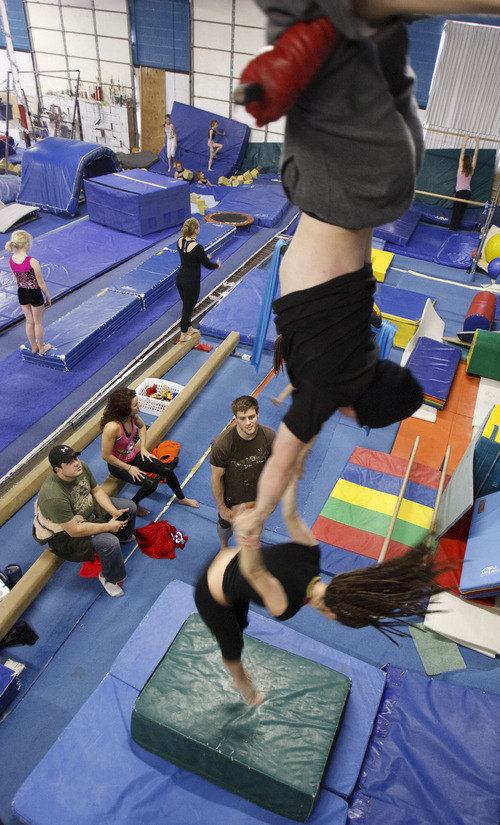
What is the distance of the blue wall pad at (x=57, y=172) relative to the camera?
1070cm

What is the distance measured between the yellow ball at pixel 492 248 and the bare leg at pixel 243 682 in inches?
397

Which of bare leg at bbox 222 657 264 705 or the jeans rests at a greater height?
bare leg at bbox 222 657 264 705

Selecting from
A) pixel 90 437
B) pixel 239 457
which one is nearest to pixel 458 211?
pixel 90 437

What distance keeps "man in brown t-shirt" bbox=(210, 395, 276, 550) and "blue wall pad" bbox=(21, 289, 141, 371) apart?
11.5 feet

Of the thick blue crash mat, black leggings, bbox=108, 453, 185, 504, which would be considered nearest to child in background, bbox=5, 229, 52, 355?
black leggings, bbox=108, 453, 185, 504

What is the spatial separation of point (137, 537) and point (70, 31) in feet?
57.8

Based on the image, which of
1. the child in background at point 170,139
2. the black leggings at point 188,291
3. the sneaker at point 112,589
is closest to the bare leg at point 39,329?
the black leggings at point 188,291

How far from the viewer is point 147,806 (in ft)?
9.18

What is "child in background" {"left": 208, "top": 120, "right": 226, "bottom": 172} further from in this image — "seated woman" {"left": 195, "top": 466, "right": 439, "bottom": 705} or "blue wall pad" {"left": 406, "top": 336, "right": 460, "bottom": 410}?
"seated woman" {"left": 195, "top": 466, "right": 439, "bottom": 705}

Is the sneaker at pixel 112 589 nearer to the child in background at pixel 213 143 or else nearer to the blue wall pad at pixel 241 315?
the blue wall pad at pixel 241 315

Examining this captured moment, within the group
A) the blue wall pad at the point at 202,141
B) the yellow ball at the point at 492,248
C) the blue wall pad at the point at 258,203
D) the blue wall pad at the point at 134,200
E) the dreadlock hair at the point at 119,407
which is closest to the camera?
the dreadlock hair at the point at 119,407

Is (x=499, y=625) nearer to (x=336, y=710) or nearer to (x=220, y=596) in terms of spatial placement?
(x=336, y=710)

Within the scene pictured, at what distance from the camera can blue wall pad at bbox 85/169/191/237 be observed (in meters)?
9.92

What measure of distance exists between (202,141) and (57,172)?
227 inches
